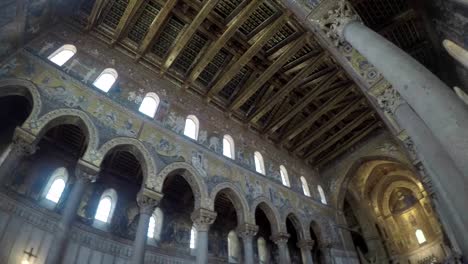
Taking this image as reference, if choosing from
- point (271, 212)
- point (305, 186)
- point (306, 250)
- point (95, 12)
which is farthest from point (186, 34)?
point (305, 186)

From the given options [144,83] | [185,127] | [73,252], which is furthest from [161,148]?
[73,252]

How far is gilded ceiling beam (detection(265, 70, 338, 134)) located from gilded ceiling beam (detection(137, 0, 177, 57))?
7.54 metres

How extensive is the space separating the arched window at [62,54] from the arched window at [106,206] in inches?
210

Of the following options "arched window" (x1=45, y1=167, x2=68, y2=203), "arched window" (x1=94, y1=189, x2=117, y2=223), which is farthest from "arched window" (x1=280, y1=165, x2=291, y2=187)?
"arched window" (x1=45, y1=167, x2=68, y2=203)

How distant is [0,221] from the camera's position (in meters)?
7.89

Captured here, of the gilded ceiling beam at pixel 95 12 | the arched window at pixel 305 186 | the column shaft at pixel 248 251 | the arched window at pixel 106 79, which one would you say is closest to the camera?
the column shaft at pixel 248 251

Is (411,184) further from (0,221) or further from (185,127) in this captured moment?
(0,221)

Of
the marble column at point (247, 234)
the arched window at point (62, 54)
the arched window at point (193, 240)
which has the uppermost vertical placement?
the arched window at point (62, 54)

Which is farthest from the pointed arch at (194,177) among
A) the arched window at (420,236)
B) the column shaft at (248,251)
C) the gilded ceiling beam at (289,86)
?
the arched window at (420,236)

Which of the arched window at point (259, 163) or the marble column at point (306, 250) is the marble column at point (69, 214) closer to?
the arched window at point (259, 163)

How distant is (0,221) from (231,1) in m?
10.6

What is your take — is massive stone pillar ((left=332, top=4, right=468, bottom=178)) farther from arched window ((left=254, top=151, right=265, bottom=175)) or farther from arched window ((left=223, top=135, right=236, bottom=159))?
arched window ((left=254, top=151, right=265, bottom=175))

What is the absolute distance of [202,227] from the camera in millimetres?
9070

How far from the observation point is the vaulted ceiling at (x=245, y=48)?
414 inches
